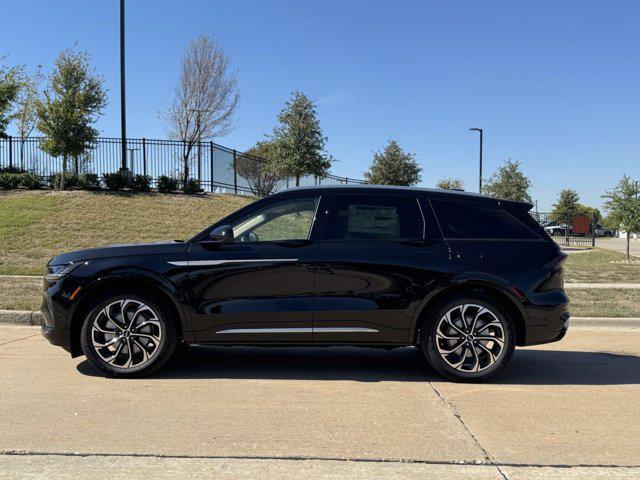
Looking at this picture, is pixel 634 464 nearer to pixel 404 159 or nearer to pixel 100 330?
pixel 100 330

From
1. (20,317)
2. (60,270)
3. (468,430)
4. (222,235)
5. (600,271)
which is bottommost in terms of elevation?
(468,430)

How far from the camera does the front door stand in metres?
5.11

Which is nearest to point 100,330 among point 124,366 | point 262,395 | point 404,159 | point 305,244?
point 124,366

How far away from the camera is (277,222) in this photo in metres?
5.52

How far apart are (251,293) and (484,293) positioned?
218 cm

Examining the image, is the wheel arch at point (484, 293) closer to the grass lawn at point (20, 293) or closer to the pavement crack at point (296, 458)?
the pavement crack at point (296, 458)

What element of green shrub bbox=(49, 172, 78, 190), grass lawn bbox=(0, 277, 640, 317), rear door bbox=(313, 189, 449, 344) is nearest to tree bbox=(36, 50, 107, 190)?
green shrub bbox=(49, 172, 78, 190)

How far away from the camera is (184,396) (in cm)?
481

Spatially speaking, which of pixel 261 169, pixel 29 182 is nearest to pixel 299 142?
pixel 261 169

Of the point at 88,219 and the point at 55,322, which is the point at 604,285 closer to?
the point at 55,322

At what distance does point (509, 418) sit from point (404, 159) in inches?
1224

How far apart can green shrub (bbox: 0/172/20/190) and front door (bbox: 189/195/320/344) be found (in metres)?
18.8

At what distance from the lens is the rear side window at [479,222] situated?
17.6ft

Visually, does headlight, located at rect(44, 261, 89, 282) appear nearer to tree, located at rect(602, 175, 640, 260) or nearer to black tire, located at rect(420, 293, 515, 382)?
black tire, located at rect(420, 293, 515, 382)
